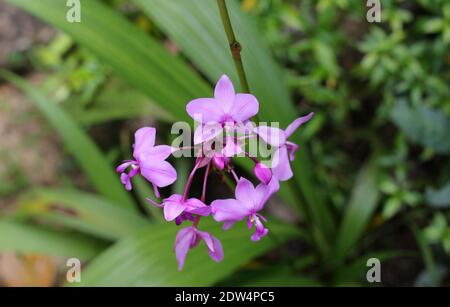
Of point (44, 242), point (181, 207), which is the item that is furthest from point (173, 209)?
point (44, 242)

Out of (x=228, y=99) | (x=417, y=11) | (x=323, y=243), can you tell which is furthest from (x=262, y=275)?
(x=417, y=11)

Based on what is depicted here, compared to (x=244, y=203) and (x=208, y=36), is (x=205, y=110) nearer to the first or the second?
(x=244, y=203)

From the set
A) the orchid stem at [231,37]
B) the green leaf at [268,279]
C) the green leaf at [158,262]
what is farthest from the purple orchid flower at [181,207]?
the green leaf at [268,279]

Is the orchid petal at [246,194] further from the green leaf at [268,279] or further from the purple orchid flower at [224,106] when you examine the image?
the green leaf at [268,279]

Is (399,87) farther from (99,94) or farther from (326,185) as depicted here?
(99,94)

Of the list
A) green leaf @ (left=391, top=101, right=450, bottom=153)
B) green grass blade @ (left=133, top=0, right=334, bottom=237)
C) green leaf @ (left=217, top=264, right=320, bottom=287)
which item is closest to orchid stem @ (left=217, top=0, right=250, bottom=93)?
green grass blade @ (left=133, top=0, right=334, bottom=237)

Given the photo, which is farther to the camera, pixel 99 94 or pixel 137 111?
pixel 99 94
